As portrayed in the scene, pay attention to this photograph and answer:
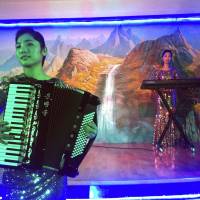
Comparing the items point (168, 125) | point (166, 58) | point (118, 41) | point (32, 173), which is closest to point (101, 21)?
point (118, 41)

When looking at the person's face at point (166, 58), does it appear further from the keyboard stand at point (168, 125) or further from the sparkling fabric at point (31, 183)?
the sparkling fabric at point (31, 183)

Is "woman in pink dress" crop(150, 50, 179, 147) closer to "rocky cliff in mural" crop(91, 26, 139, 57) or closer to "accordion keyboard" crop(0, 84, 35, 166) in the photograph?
"rocky cliff in mural" crop(91, 26, 139, 57)

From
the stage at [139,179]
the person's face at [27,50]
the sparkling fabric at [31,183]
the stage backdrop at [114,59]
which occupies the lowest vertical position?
the stage at [139,179]

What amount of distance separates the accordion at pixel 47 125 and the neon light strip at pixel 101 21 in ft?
10.3

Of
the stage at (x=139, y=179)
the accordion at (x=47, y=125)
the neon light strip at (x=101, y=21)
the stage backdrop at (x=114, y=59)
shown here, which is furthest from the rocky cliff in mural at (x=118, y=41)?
the accordion at (x=47, y=125)

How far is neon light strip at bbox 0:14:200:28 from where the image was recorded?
15.5ft

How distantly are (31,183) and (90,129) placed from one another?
410 millimetres

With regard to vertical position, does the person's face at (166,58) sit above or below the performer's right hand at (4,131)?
above

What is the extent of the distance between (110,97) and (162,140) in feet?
3.02

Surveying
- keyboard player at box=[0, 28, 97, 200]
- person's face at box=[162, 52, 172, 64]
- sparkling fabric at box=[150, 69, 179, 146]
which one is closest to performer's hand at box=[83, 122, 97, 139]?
keyboard player at box=[0, 28, 97, 200]

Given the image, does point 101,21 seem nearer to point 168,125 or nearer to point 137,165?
point 168,125

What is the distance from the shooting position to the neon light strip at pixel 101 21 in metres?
4.71

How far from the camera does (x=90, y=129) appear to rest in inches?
71.0

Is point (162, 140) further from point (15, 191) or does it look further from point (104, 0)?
point (15, 191)
